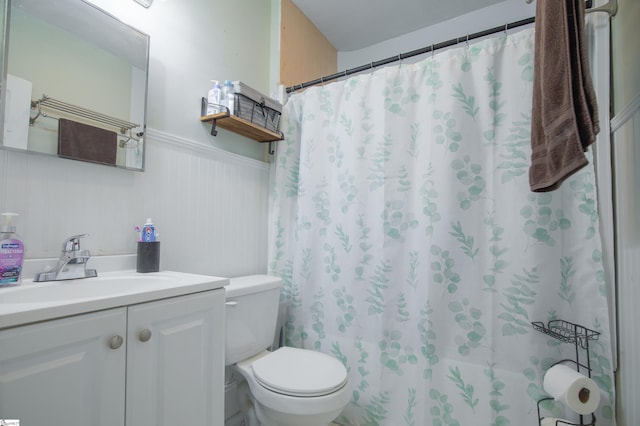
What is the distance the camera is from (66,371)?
639 millimetres

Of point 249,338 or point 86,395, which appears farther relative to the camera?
point 249,338

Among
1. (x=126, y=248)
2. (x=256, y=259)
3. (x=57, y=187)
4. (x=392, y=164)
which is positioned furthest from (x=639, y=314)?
(x=57, y=187)

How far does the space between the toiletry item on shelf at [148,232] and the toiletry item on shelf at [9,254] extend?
1.13 feet

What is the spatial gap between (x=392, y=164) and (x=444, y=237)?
1.45 ft

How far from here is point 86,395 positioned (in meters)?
0.67

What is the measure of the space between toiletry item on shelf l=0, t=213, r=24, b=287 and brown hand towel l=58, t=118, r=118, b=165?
27 centimetres

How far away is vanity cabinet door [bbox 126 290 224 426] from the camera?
76 cm

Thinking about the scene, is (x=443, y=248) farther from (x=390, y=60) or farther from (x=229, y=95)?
(x=229, y=95)

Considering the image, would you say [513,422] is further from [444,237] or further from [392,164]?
[392,164]

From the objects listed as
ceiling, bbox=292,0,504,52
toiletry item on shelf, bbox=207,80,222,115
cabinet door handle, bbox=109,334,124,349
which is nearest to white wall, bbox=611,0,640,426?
ceiling, bbox=292,0,504,52

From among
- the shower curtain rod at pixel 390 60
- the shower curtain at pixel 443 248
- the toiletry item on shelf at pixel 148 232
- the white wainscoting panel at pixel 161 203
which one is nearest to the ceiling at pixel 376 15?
the shower curtain rod at pixel 390 60

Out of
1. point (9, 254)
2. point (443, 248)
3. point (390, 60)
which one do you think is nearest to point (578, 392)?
point (443, 248)

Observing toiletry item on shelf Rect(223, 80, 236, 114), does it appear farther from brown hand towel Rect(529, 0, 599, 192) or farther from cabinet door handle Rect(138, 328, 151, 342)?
brown hand towel Rect(529, 0, 599, 192)

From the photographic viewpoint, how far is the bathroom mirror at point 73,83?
0.91m
